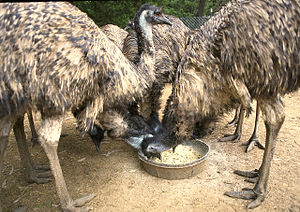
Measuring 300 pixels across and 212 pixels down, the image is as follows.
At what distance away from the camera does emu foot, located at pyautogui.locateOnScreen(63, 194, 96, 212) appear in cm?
327

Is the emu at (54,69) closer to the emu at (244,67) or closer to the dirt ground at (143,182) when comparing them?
the dirt ground at (143,182)

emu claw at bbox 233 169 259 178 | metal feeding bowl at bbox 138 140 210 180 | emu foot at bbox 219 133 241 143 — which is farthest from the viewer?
emu foot at bbox 219 133 241 143

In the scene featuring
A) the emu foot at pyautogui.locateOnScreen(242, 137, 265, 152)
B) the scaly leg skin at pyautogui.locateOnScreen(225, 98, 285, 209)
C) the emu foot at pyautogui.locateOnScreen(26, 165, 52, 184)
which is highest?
the scaly leg skin at pyautogui.locateOnScreen(225, 98, 285, 209)

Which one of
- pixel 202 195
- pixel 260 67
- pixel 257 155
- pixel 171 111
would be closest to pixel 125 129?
pixel 171 111

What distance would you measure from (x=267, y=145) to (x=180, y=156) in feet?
4.82

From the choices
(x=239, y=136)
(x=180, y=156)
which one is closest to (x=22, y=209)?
(x=180, y=156)

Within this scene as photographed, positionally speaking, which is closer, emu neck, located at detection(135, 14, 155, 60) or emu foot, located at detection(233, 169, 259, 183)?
emu foot, located at detection(233, 169, 259, 183)

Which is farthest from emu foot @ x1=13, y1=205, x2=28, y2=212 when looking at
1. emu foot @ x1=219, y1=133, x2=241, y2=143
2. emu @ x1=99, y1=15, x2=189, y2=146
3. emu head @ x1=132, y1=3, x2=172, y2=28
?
emu foot @ x1=219, y1=133, x2=241, y2=143

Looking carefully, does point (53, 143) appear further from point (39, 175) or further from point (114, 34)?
point (114, 34)

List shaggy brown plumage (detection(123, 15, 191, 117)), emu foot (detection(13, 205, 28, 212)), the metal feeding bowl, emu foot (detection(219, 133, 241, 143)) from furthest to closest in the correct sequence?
shaggy brown plumage (detection(123, 15, 191, 117)) < emu foot (detection(219, 133, 241, 143)) < the metal feeding bowl < emu foot (detection(13, 205, 28, 212))

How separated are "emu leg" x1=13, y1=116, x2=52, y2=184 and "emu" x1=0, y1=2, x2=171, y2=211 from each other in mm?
638

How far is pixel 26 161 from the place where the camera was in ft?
12.9

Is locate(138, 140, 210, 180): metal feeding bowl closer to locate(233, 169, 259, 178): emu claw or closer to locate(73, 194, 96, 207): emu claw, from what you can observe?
locate(233, 169, 259, 178): emu claw

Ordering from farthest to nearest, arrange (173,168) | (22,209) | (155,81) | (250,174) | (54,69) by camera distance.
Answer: (155,81) → (250,174) → (173,168) → (22,209) → (54,69)
